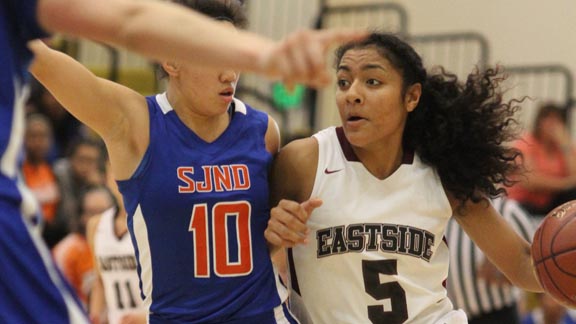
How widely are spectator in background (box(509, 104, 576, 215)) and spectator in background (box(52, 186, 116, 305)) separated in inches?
131

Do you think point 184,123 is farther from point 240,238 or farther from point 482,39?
point 482,39

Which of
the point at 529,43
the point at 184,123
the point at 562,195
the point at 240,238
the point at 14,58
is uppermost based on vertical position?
the point at 14,58

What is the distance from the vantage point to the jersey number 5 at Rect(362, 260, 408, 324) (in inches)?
146

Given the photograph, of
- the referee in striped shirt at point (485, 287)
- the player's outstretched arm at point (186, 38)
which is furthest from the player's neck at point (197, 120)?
the referee in striped shirt at point (485, 287)

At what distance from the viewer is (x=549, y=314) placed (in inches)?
305

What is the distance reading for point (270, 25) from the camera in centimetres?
1110

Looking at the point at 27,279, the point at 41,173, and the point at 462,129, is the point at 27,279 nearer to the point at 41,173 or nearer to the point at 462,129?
the point at 462,129

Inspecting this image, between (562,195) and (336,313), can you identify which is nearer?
(336,313)

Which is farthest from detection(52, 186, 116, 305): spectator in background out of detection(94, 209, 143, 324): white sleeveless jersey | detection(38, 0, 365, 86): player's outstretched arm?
detection(38, 0, 365, 86): player's outstretched arm

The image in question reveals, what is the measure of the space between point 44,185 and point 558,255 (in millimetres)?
5966

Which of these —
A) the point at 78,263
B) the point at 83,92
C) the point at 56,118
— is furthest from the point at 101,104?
the point at 56,118

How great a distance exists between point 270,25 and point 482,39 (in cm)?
244

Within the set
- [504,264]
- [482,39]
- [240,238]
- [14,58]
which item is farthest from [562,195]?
Result: [14,58]

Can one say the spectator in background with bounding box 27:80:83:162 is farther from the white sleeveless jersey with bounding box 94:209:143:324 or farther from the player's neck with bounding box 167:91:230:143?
the player's neck with bounding box 167:91:230:143
